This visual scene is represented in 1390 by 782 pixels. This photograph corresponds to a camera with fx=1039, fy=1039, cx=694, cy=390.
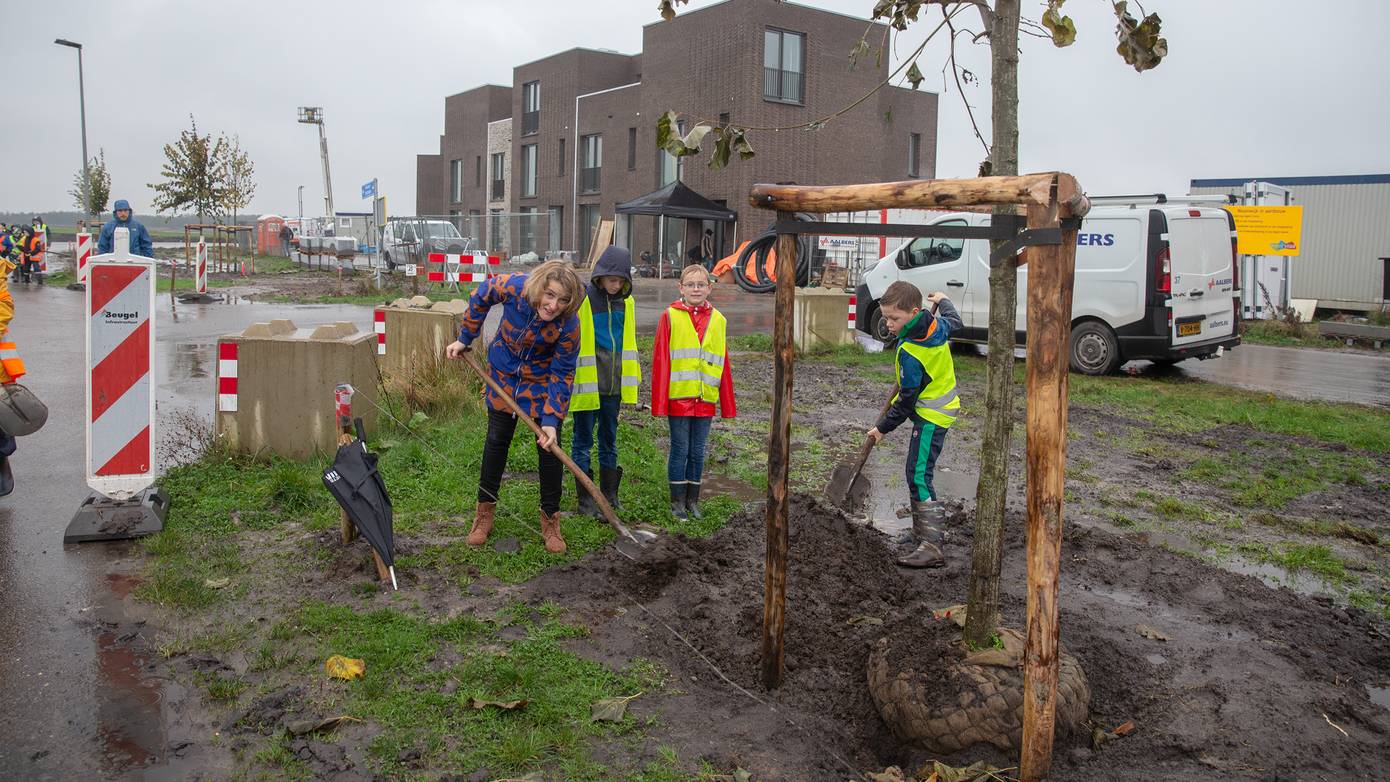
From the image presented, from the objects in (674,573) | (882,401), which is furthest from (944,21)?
(882,401)

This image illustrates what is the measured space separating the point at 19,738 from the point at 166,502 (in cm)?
272

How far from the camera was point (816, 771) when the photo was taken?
11.7 feet

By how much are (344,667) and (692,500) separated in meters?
2.86

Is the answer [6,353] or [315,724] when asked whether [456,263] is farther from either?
[315,724]

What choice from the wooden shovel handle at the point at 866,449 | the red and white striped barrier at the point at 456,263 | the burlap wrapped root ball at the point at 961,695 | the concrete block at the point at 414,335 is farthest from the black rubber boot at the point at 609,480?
the red and white striped barrier at the point at 456,263

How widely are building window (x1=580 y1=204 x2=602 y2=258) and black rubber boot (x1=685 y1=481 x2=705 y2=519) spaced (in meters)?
40.4

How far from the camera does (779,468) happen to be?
4.10 metres

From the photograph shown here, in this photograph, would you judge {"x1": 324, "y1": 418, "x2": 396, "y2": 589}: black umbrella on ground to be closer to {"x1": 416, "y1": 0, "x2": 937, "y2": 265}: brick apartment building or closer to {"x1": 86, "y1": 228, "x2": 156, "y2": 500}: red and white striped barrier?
{"x1": 86, "y1": 228, "x2": 156, "y2": 500}: red and white striped barrier

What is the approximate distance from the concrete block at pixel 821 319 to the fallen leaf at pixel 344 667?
38.1 feet

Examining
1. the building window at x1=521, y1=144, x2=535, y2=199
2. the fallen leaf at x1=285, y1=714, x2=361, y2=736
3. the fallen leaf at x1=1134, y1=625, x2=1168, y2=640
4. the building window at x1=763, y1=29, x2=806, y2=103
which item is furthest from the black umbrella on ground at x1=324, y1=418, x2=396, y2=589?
the building window at x1=521, y1=144, x2=535, y2=199

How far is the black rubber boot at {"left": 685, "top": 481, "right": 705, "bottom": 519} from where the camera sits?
21.4 feet

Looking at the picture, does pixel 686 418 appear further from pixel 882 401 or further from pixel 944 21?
pixel 882 401

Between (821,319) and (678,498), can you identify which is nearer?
(678,498)

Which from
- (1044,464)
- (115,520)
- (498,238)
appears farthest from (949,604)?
(498,238)
